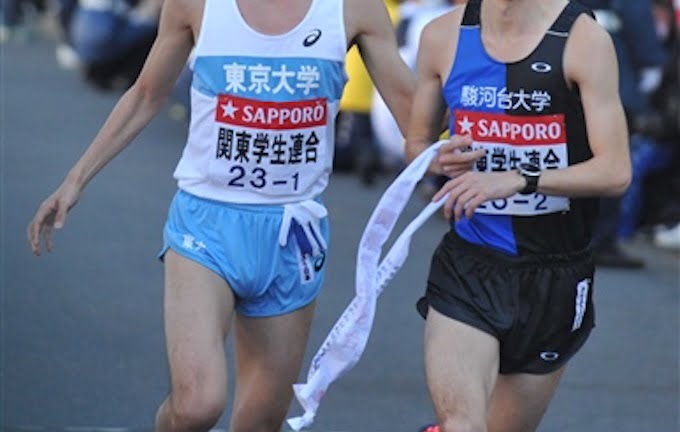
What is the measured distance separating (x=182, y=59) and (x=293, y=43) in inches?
15.7

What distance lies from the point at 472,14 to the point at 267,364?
1268mm

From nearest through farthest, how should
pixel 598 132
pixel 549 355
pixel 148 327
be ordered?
1. pixel 598 132
2. pixel 549 355
3. pixel 148 327

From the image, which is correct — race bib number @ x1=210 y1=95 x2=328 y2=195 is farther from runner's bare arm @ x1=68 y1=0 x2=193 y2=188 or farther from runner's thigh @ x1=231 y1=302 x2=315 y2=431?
runner's thigh @ x1=231 y1=302 x2=315 y2=431

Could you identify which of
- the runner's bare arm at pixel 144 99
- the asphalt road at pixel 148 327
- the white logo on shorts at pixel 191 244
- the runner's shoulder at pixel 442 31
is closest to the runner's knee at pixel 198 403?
the white logo on shorts at pixel 191 244

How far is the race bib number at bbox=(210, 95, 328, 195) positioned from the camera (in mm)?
5566

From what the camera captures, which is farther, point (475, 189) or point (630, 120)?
point (630, 120)

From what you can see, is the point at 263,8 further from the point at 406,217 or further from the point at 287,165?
the point at 406,217

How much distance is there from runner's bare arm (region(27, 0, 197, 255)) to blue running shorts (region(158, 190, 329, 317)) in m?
0.29

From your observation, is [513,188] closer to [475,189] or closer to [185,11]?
[475,189]

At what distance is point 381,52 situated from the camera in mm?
5695

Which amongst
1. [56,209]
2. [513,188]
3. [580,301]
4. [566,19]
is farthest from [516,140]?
[56,209]

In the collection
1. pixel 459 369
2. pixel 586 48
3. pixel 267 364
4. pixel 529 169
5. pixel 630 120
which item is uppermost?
pixel 586 48

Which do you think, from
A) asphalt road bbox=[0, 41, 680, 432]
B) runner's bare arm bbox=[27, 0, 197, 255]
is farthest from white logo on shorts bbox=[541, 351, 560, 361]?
asphalt road bbox=[0, 41, 680, 432]

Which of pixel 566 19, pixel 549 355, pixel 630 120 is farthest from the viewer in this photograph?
pixel 630 120
